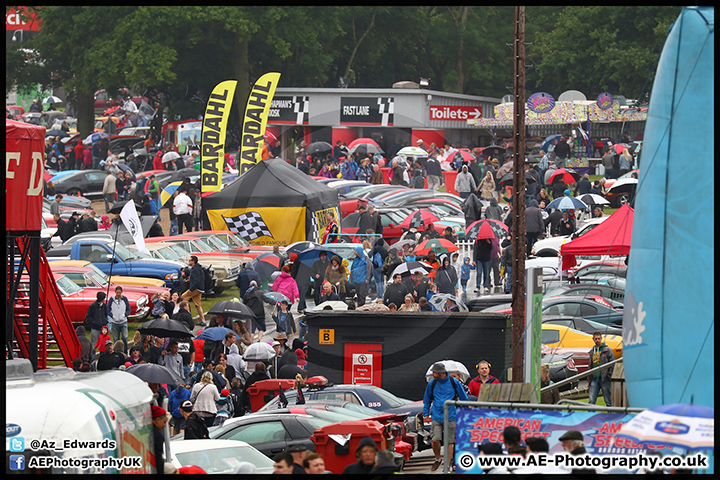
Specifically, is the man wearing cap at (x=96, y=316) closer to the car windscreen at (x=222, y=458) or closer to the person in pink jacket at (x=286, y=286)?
the person in pink jacket at (x=286, y=286)

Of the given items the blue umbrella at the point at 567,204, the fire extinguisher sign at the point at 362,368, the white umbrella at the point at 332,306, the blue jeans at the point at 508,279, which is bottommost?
the fire extinguisher sign at the point at 362,368

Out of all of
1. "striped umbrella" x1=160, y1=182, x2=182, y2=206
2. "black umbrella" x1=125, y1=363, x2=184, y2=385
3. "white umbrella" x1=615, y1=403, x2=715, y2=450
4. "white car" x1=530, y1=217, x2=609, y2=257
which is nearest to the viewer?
"white umbrella" x1=615, y1=403, x2=715, y2=450

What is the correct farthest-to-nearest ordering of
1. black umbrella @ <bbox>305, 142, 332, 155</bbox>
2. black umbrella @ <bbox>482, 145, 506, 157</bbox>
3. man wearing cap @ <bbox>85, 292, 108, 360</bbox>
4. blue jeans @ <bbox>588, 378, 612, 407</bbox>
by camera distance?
black umbrella @ <bbox>482, 145, 506, 157</bbox> → black umbrella @ <bbox>305, 142, 332, 155</bbox> → man wearing cap @ <bbox>85, 292, 108, 360</bbox> → blue jeans @ <bbox>588, 378, 612, 407</bbox>

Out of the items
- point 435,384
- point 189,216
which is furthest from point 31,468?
point 189,216

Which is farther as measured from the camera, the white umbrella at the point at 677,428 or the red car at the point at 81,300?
the red car at the point at 81,300

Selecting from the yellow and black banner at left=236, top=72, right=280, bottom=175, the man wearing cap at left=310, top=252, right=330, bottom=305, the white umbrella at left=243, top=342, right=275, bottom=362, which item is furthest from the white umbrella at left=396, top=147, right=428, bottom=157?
the white umbrella at left=243, top=342, right=275, bottom=362

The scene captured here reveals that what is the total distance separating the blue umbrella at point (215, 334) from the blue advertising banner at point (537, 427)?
951cm

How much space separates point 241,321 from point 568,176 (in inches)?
781

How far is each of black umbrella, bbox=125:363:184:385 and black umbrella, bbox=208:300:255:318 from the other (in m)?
4.22

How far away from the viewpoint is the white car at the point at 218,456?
11586 millimetres

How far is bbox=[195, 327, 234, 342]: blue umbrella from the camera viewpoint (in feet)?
63.4

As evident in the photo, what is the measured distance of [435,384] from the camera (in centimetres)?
1409

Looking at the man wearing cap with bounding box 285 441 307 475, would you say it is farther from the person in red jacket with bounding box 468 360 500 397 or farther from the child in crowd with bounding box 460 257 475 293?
the child in crowd with bounding box 460 257 475 293

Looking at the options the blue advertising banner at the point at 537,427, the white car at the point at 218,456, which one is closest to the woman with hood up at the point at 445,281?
the white car at the point at 218,456
